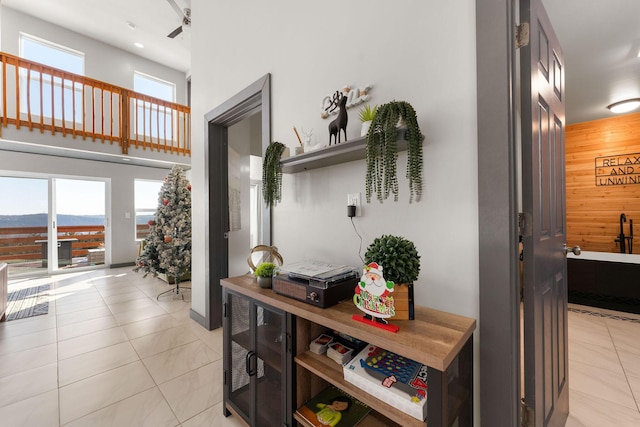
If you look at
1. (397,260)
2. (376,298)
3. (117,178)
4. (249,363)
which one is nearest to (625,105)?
(397,260)

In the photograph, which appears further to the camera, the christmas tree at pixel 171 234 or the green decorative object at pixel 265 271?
the christmas tree at pixel 171 234

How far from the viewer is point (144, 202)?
673cm

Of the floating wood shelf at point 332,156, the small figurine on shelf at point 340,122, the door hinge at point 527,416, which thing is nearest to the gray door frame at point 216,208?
the floating wood shelf at point 332,156

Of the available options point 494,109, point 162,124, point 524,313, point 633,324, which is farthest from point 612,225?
point 162,124

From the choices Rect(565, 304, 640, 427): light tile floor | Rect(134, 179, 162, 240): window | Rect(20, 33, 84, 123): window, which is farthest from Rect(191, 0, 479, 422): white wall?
Rect(134, 179, 162, 240): window

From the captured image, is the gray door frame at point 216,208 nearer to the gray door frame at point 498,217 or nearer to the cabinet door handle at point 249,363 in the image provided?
the cabinet door handle at point 249,363

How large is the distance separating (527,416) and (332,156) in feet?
4.84

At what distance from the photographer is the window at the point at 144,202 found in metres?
6.60

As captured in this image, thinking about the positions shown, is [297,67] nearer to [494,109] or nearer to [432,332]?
[494,109]

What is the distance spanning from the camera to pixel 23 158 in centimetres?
511

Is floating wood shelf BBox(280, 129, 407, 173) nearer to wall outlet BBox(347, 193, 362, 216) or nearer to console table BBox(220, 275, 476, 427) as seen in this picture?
wall outlet BBox(347, 193, 362, 216)

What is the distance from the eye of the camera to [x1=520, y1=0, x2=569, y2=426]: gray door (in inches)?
45.0

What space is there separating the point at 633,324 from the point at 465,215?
3.47 metres

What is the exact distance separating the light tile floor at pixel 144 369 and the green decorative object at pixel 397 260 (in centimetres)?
145
